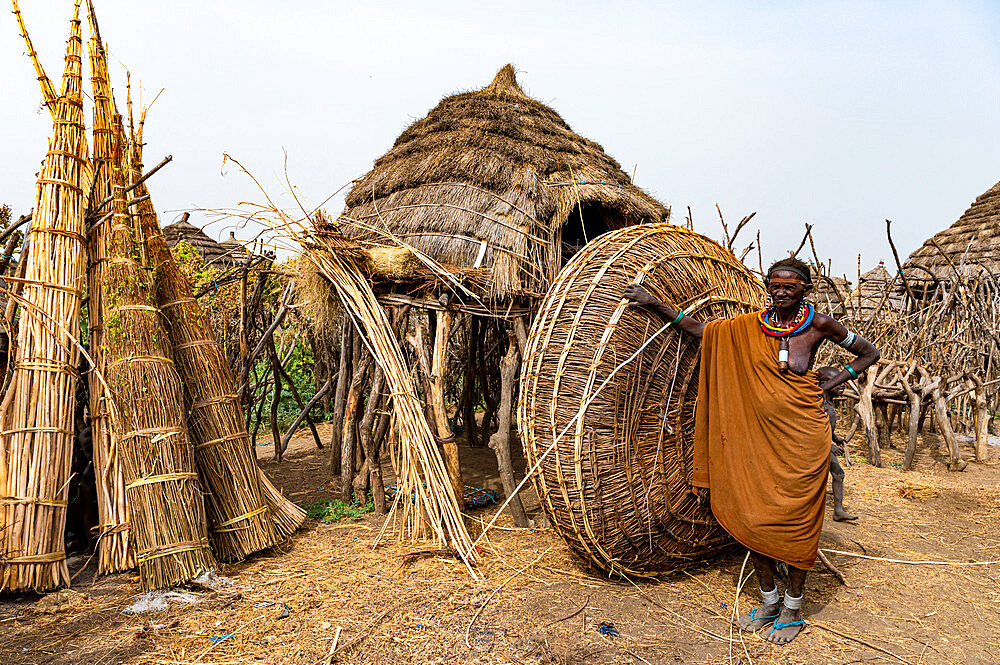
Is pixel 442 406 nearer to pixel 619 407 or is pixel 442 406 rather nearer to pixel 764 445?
pixel 619 407

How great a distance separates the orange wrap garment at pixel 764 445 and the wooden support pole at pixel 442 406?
1.92 meters

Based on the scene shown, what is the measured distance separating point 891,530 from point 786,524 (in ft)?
7.87

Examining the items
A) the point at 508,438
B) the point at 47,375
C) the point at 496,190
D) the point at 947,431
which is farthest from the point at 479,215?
the point at 947,431

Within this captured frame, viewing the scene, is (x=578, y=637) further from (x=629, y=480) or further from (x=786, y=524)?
(x=786, y=524)

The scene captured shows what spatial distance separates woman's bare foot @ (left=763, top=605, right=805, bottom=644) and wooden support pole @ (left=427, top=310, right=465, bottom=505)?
2172 millimetres

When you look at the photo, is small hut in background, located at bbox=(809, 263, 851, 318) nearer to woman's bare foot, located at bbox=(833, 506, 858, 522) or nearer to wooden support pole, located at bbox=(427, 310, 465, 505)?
woman's bare foot, located at bbox=(833, 506, 858, 522)

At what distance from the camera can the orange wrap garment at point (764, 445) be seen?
2705mm

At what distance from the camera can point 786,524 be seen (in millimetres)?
2711

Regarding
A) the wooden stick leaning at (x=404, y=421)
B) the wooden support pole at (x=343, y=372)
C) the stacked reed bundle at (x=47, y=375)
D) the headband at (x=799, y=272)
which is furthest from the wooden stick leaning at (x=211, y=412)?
the headband at (x=799, y=272)

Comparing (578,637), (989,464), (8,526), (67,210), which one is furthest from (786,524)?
(989,464)

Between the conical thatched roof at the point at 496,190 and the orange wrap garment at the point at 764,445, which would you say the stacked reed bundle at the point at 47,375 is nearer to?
the conical thatched roof at the point at 496,190

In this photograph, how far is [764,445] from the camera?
9.16ft

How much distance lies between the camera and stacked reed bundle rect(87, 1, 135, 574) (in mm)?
3484

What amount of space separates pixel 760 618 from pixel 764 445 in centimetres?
91
